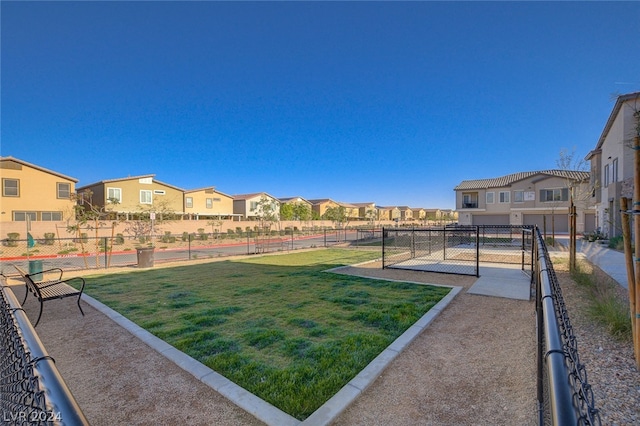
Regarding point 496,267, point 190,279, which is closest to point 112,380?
point 190,279

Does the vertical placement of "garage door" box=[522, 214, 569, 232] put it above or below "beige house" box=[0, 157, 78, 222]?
below

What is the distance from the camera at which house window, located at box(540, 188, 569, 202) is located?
34750mm

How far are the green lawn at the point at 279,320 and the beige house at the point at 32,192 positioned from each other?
24.9 meters

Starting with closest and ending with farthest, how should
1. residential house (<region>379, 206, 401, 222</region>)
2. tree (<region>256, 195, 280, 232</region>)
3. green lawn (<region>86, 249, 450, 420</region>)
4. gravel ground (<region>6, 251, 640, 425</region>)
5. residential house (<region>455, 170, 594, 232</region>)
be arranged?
1. gravel ground (<region>6, 251, 640, 425</region>)
2. green lawn (<region>86, 249, 450, 420</region>)
3. residential house (<region>455, 170, 594, 232</region>)
4. tree (<region>256, 195, 280, 232</region>)
5. residential house (<region>379, 206, 401, 222</region>)

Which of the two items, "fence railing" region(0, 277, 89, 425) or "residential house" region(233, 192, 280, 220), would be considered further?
"residential house" region(233, 192, 280, 220)

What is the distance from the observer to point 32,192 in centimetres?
2848

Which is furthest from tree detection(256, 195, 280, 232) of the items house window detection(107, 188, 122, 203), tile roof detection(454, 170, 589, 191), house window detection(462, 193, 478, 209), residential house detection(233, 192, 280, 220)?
house window detection(462, 193, 478, 209)

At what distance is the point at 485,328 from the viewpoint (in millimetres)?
5090

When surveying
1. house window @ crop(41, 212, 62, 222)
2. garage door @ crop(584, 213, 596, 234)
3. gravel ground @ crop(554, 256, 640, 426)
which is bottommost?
gravel ground @ crop(554, 256, 640, 426)

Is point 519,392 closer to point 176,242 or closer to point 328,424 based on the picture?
point 328,424

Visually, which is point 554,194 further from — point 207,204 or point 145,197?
point 145,197

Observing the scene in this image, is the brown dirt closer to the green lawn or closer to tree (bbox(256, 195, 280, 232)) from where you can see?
the green lawn

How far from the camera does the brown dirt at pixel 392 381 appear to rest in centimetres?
294

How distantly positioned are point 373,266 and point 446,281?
332 centimetres
